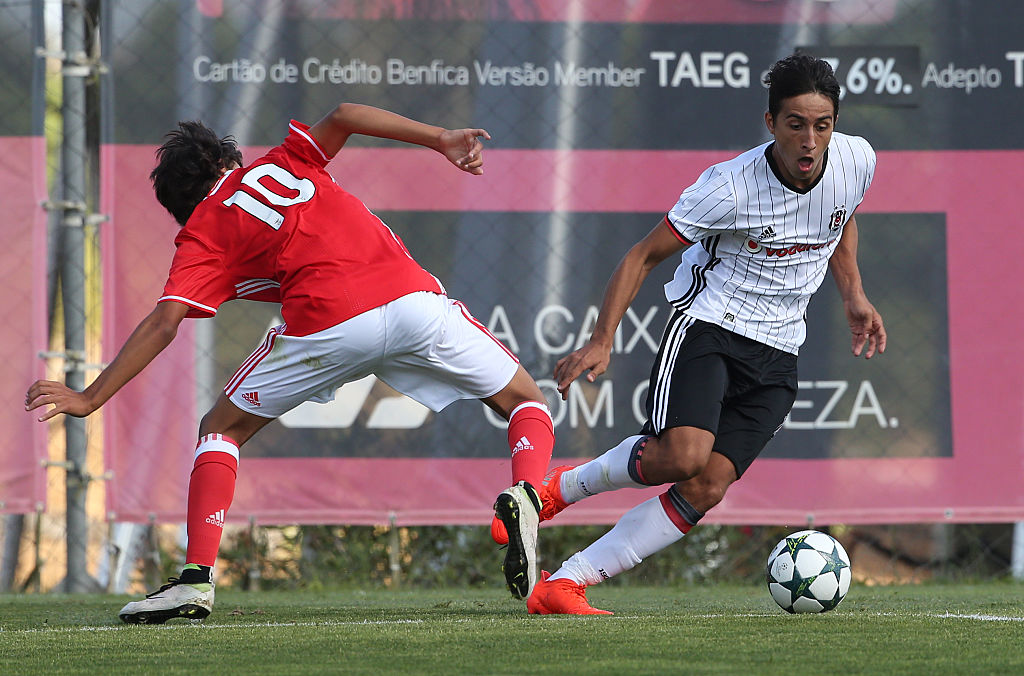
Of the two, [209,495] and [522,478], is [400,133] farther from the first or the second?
[209,495]

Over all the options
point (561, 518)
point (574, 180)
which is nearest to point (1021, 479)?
point (561, 518)

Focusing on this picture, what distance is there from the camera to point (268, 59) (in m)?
5.72

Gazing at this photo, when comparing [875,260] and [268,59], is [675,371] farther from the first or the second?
[268,59]

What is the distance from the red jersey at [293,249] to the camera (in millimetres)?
3887

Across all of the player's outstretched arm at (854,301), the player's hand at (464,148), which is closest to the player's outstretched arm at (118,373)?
the player's hand at (464,148)

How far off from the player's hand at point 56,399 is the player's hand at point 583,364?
53.9 inches

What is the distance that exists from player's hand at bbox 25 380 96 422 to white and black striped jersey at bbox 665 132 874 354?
1808 mm

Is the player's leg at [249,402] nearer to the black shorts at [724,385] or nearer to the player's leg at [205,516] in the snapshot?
the player's leg at [205,516]

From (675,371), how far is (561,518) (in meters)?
1.93

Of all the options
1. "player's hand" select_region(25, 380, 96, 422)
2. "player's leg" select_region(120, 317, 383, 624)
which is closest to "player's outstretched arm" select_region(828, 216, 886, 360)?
"player's leg" select_region(120, 317, 383, 624)

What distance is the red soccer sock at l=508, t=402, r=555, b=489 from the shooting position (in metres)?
3.99

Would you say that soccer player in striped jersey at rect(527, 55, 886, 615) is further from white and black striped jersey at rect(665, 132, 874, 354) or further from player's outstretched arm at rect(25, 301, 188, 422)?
player's outstretched arm at rect(25, 301, 188, 422)

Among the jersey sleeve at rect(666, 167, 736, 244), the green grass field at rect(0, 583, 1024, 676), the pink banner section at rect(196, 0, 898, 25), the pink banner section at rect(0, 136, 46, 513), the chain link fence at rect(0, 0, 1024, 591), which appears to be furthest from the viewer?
the pink banner section at rect(196, 0, 898, 25)

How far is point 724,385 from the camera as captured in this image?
3818 millimetres
